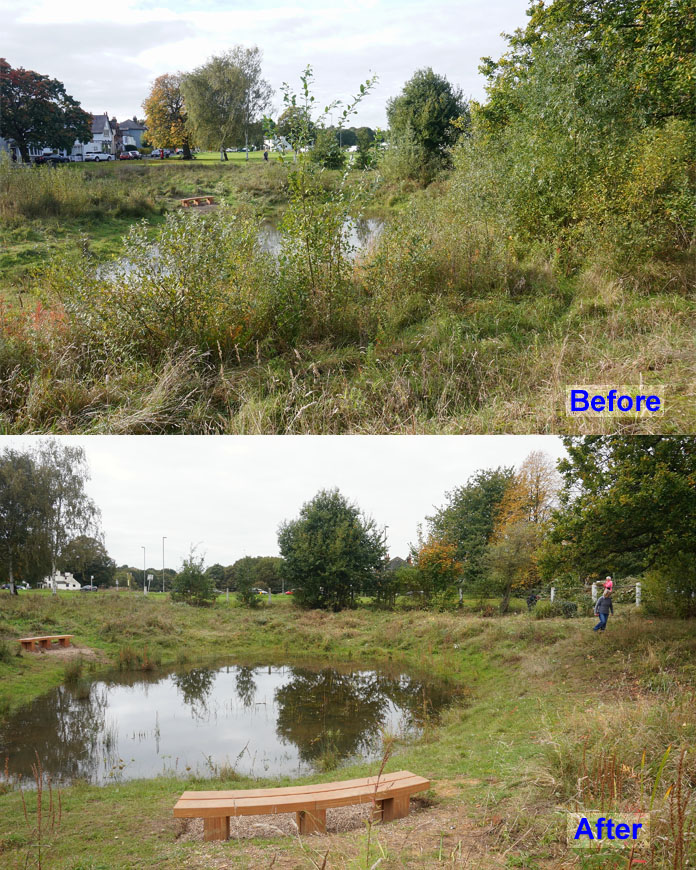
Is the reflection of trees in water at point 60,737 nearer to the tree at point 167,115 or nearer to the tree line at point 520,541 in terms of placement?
the tree line at point 520,541

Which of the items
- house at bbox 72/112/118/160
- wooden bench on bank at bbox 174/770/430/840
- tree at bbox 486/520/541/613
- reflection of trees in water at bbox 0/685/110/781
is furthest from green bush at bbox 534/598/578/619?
house at bbox 72/112/118/160

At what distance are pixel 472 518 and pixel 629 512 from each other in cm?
164

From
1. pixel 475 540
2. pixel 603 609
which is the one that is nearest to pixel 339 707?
pixel 475 540

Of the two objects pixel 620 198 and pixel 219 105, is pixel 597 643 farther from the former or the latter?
pixel 219 105

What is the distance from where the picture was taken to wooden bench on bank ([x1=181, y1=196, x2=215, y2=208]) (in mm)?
7109

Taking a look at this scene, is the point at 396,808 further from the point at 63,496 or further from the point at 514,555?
the point at 63,496

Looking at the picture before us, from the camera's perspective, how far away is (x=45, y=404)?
17.1 feet

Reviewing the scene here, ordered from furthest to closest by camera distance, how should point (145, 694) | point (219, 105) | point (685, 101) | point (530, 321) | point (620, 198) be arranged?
point (685, 101), point (620, 198), point (530, 321), point (219, 105), point (145, 694)

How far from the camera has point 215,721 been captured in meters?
5.68

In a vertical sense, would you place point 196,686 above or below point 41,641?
below

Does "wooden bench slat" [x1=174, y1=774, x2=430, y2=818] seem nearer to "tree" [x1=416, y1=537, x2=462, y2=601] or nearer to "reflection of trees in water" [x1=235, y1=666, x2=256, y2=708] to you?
"reflection of trees in water" [x1=235, y1=666, x2=256, y2=708]

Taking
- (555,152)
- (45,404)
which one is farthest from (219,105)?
(555,152)

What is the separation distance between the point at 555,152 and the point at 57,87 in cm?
658

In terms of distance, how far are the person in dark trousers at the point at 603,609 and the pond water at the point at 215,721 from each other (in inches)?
72.6
